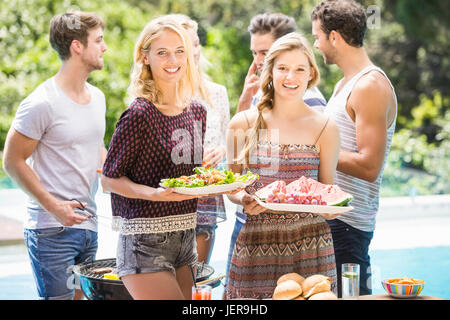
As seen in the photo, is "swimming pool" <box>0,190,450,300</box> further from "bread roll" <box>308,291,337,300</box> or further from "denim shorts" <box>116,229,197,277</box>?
"bread roll" <box>308,291,337,300</box>

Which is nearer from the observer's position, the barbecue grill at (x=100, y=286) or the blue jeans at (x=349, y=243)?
the barbecue grill at (x=100, y=286)

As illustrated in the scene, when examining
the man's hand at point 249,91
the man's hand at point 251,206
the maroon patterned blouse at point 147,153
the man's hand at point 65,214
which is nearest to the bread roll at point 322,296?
the man's hand at point 251,206

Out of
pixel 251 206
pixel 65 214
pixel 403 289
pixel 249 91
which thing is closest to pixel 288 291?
pixel 403 289

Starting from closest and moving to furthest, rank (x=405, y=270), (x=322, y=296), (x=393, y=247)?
(x=322, y=296) → (x=405, y=270) → (x=393, y=247)

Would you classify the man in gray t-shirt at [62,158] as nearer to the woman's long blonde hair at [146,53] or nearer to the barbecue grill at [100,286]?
the barbecue grill at [100,286]

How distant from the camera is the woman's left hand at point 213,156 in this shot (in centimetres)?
342

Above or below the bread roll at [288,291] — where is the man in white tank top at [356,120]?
above

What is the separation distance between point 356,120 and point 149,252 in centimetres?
137

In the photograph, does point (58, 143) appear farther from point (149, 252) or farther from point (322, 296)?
point (322, 296)

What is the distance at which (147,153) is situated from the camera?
2453 millimetres

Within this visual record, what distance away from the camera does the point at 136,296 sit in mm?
2412

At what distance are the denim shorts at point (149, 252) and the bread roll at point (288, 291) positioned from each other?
0.50 m
